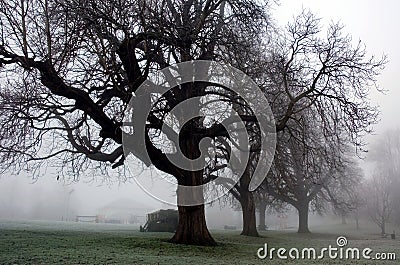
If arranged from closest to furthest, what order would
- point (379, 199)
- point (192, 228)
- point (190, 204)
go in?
point (192, 228)
point (190, 204)
point (379, 199)

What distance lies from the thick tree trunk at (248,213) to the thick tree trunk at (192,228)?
10.4 metres

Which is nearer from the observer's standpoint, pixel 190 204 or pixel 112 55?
pixel 112 55

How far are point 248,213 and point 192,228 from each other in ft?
39.1

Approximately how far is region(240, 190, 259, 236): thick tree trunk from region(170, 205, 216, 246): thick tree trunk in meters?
10.4

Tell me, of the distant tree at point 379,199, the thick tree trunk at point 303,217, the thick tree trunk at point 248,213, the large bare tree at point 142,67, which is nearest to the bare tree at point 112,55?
the large bare tree at point 142,67

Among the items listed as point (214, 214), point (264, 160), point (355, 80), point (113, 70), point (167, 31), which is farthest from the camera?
point (214, 214)

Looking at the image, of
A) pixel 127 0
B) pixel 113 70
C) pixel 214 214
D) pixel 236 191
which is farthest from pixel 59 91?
pixel 214 214

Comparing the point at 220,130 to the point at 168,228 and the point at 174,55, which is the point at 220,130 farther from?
the point at 168,228

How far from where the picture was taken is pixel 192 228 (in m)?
13.6

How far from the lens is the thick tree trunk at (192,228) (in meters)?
13.5

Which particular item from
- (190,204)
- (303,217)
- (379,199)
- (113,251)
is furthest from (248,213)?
(379,199)

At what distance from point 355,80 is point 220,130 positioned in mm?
4925

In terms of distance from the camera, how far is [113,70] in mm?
10008

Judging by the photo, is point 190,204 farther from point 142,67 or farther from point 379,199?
point 379,199
